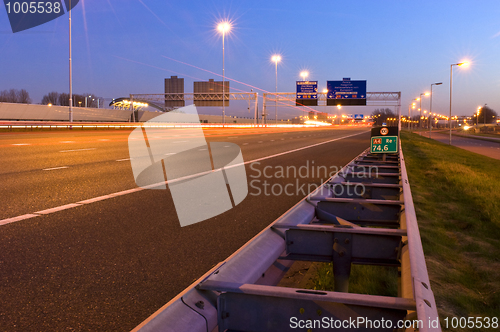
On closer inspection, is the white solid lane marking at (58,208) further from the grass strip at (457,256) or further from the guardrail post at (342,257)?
the guardrail post at (342,257)

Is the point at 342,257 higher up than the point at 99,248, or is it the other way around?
the point at 342,257

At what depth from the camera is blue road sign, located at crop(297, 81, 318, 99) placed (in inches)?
2800

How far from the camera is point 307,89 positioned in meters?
71.4

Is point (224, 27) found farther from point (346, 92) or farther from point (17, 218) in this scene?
point (17, 218)

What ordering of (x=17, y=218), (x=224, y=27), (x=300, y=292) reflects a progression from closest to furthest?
(x=300, y=292)
(x=17, y=218)
(x=224, y=27)

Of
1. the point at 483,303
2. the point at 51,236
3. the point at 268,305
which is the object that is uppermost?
the point at 268,305

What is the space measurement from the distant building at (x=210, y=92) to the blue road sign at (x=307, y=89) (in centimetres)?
1331

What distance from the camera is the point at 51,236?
15.8 ft

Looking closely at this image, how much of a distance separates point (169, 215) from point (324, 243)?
147 inches

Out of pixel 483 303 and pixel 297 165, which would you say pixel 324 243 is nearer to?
pixel 483 303

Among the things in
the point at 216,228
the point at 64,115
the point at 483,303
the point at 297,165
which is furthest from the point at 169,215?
the point at 64,115

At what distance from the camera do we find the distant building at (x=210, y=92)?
252 feet

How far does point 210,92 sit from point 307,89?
18.0m

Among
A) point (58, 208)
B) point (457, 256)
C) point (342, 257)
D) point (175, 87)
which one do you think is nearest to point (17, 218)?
point (58, 208)
